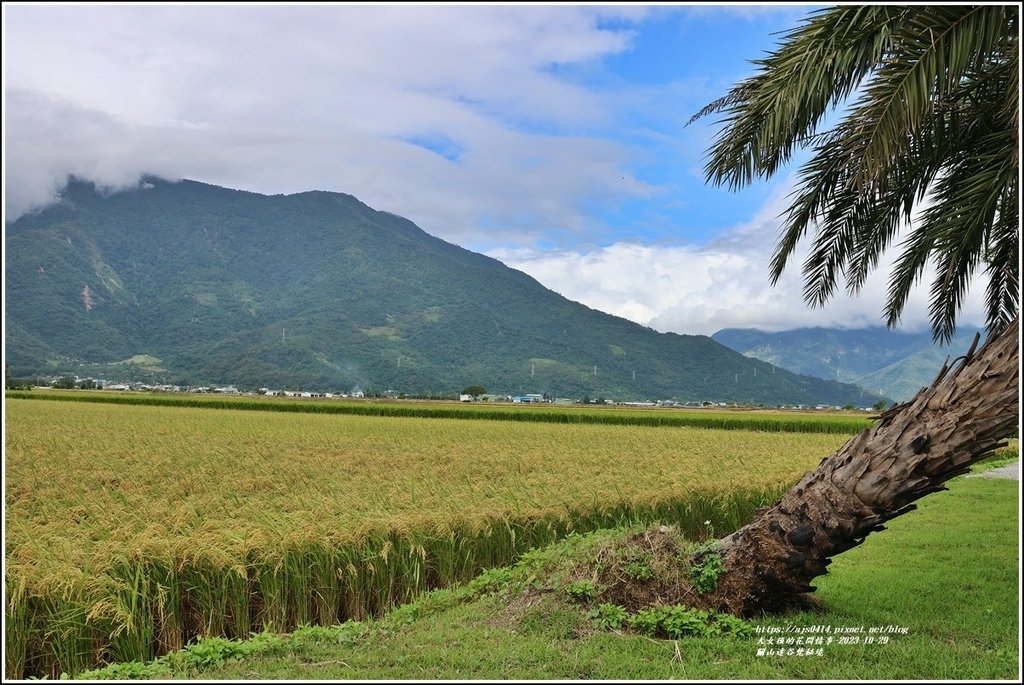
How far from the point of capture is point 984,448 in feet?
19.2

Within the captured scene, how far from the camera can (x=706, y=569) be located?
22.2 ft

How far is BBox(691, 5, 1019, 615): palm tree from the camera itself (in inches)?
236

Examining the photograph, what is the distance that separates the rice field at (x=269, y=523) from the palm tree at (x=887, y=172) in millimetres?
2016

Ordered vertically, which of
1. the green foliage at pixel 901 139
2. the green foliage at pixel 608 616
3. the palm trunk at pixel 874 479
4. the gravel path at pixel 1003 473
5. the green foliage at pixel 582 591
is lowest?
the gravel path at pixel 1003 473

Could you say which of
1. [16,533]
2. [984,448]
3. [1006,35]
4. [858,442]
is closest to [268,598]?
[16,533]

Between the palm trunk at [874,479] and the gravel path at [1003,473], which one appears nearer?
the palm trunk at [874,479]

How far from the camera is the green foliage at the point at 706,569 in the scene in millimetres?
6723

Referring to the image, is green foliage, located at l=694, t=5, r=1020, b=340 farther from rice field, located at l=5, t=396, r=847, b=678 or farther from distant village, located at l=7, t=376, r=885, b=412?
distant village, located at l=7, t=376, r=885, b=412

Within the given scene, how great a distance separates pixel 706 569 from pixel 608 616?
1167 mm

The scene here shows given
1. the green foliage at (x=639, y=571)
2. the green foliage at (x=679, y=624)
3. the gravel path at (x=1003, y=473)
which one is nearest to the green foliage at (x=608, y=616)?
the green foliage at (x=679, y=624)

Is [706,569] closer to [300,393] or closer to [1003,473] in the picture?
[1003,473]

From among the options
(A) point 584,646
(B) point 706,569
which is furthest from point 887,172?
(A) point 584,646

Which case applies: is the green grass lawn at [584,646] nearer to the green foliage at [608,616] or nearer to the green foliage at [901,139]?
the green foliage at [608,616]

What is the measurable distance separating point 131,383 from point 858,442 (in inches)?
5733
